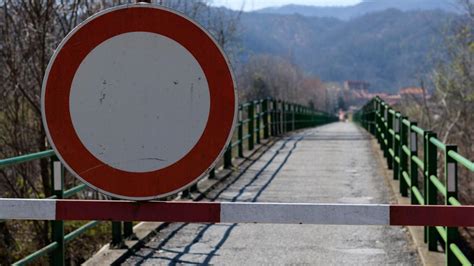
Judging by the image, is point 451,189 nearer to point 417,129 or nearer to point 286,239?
point 417,129

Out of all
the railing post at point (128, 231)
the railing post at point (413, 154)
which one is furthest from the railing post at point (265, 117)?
the railing post at point (128, 231)

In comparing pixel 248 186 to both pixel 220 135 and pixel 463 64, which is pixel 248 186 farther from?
pixel 463 64

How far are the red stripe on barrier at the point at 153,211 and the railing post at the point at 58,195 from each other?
2461mm

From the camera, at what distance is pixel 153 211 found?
3289mm

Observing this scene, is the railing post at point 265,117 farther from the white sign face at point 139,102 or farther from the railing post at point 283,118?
the white sign face at point 139,102

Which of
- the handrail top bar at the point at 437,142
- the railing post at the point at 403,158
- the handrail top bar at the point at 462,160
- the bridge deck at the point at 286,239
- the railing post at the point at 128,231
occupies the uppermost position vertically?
the handrail top bar at the point at 437,142

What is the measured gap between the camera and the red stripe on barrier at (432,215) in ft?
10.5

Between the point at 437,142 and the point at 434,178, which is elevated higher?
the point at 437,142

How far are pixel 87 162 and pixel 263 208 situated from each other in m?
0.79

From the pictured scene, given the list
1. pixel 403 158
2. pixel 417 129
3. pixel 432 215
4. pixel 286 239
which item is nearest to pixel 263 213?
pixel 432 215

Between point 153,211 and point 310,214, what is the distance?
68 centimetres

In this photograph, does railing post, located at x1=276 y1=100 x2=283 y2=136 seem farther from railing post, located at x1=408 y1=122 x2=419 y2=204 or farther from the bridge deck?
railing post, located at x1=408 y1=122 x2=419 y2=204

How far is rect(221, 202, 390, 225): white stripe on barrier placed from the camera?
3.27 metres

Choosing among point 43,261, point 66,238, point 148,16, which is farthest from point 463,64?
point 148,16
